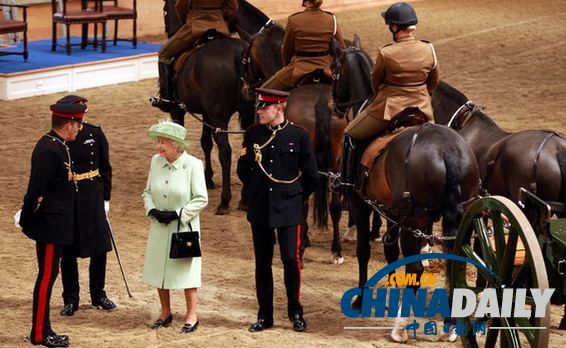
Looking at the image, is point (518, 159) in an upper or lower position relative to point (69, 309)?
upper

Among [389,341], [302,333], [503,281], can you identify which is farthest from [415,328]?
[503,281]

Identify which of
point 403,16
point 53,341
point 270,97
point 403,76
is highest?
point 403,16

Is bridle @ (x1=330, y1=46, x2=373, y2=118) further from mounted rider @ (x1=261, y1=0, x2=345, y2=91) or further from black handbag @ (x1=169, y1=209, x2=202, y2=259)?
black handbag @ (x1=169, y1=209, x2=202, y2=259)

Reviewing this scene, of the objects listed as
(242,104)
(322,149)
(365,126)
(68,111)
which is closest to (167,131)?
(68,111)

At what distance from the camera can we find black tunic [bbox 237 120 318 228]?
28.2 ft

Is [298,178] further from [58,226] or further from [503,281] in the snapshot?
[503,281]

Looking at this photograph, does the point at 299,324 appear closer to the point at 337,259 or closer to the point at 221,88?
the point at 337,259

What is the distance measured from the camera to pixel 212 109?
12.6 m

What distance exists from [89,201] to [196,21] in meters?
4.58

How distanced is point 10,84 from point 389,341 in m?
10.1

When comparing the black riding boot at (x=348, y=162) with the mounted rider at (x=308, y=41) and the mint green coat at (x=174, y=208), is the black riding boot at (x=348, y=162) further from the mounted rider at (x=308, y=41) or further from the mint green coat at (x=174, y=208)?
the mounted rider at (x=308, y=41)

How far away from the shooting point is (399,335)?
8.51 metres

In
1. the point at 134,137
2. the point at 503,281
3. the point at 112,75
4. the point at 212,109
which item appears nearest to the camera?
the point at 503,281

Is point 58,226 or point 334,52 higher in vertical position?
point 334,52
